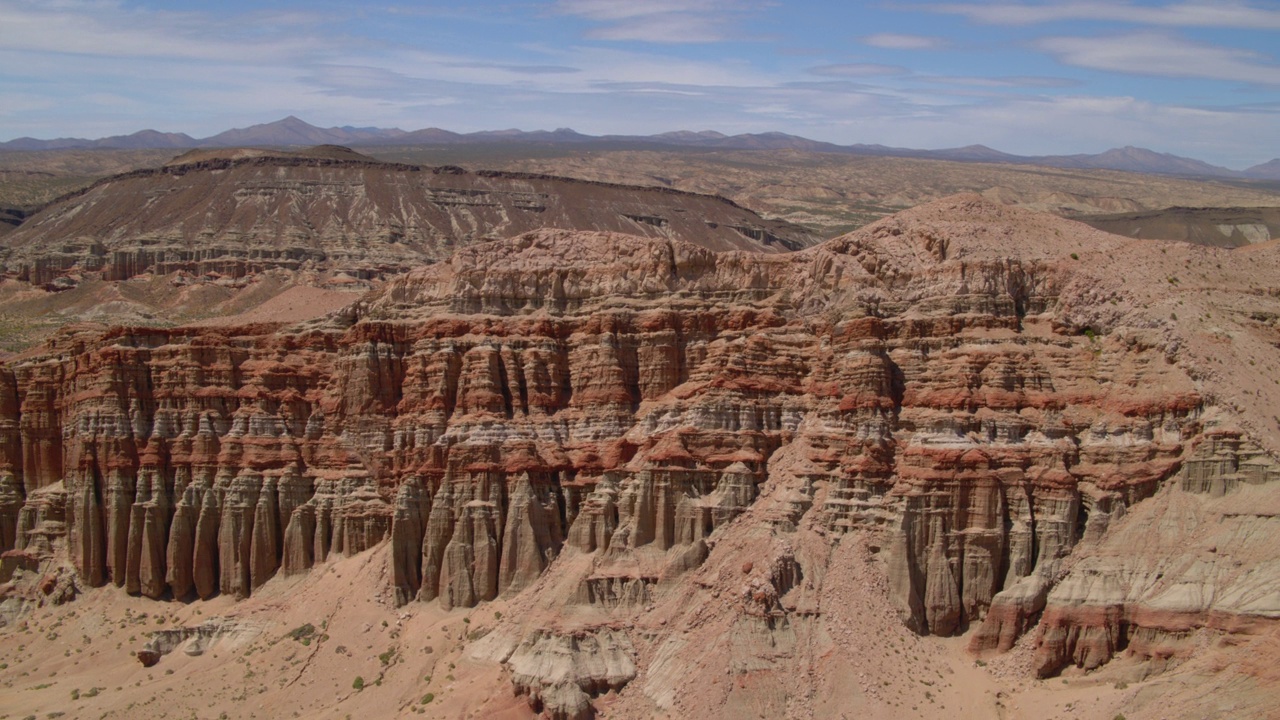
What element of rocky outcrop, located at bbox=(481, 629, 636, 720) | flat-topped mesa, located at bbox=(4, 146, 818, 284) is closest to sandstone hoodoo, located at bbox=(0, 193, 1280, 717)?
rocky outcrop, located at bbox=(481, 629, 636, 720)

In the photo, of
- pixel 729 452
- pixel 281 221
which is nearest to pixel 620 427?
pixel 729 452

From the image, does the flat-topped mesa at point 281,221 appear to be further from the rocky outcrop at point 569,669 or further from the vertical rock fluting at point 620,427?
the rocky outcrop at point 569,669

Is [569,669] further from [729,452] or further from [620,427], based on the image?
[620,427]

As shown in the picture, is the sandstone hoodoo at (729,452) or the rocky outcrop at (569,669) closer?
the rocky outcrop at (569,669)

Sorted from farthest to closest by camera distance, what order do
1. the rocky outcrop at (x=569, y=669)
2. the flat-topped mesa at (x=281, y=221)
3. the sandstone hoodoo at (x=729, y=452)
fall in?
1. the flat-topped mesa at (x=281, y=221)
2. the sandstone hoodoo at (x=729, y=452)
3. the rocky outcrop at (x=569, y=669)

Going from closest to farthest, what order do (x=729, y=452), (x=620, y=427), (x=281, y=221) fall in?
(x=729, y=452)
(x=620, y=427)
(x=281, y=221)

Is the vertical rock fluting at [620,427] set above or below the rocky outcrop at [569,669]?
above

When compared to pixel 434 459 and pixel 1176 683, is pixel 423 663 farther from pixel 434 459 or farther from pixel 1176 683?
pixel 1176 683

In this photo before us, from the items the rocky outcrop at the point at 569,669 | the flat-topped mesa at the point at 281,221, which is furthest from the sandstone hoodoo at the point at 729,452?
the flat-topped mesa at the point at 281,221
